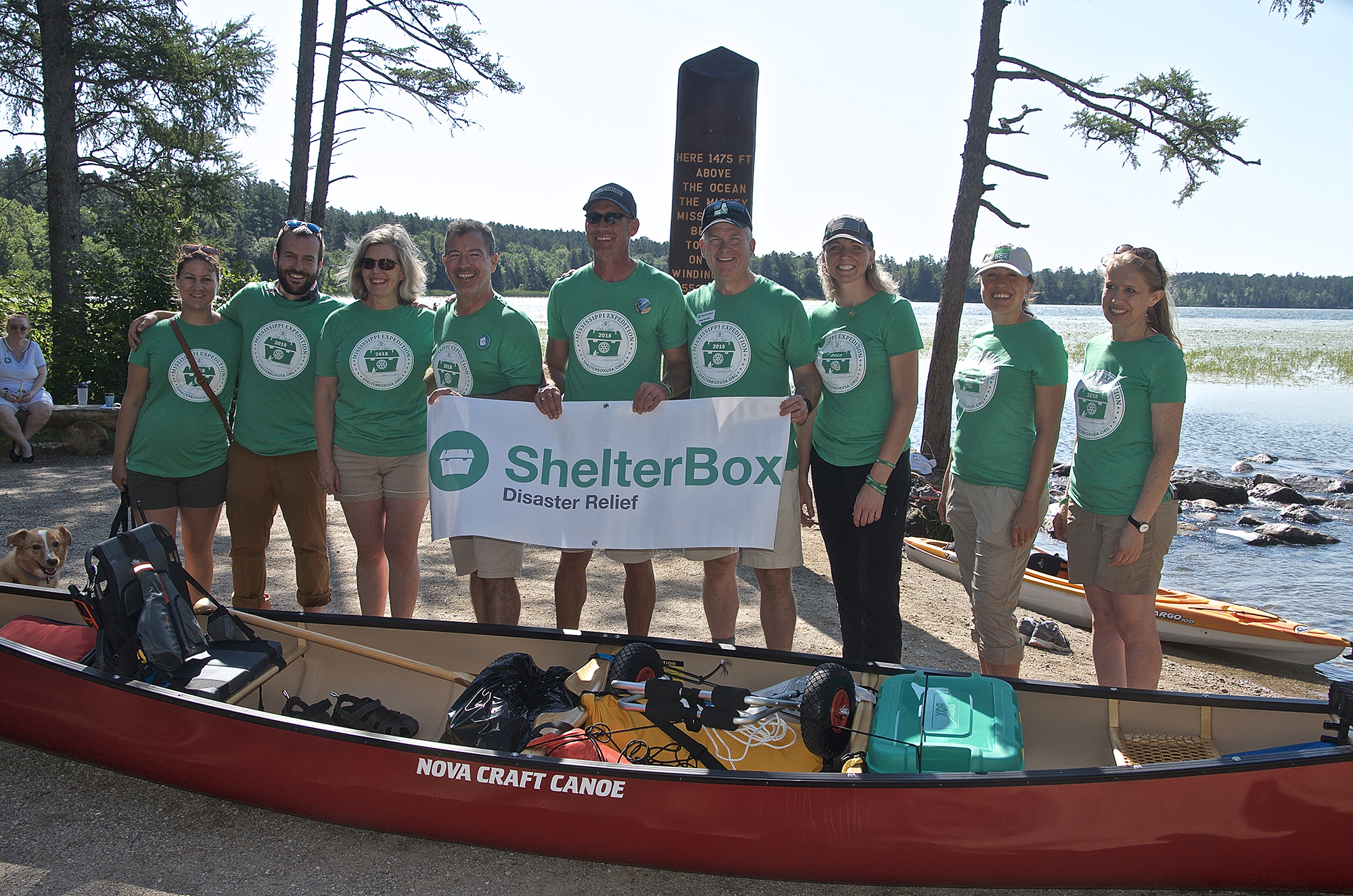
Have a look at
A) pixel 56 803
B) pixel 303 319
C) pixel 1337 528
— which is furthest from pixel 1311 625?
pixel 56 803

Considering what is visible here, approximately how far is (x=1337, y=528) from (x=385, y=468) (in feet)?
56.4

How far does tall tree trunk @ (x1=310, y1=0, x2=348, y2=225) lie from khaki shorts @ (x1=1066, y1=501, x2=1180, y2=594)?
14042 mm

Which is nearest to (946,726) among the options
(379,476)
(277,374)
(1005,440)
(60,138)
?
(1005,440)

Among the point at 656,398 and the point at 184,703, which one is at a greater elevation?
the point at 656,398

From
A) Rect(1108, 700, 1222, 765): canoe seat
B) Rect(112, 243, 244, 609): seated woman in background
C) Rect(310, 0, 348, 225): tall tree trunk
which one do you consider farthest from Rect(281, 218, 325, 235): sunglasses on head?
Rect(310, 0, 348, 225): tall tree trunk

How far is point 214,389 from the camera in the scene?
5.38 m

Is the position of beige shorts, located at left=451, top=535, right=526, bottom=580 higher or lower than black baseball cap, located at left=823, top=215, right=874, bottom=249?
lower

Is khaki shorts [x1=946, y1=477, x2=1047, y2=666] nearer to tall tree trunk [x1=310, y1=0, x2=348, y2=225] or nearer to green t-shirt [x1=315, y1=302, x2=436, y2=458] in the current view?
green t-shirt [x1=315, y1=302, x2=436, y2=458]

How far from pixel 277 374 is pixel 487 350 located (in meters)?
1.30

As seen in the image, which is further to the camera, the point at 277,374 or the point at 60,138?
the point at 60,138

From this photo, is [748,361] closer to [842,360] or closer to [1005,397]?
[842,360]

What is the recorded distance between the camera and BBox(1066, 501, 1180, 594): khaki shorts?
178 inches

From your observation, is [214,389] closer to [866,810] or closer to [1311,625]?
[866,810]

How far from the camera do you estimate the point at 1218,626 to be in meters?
7.91
